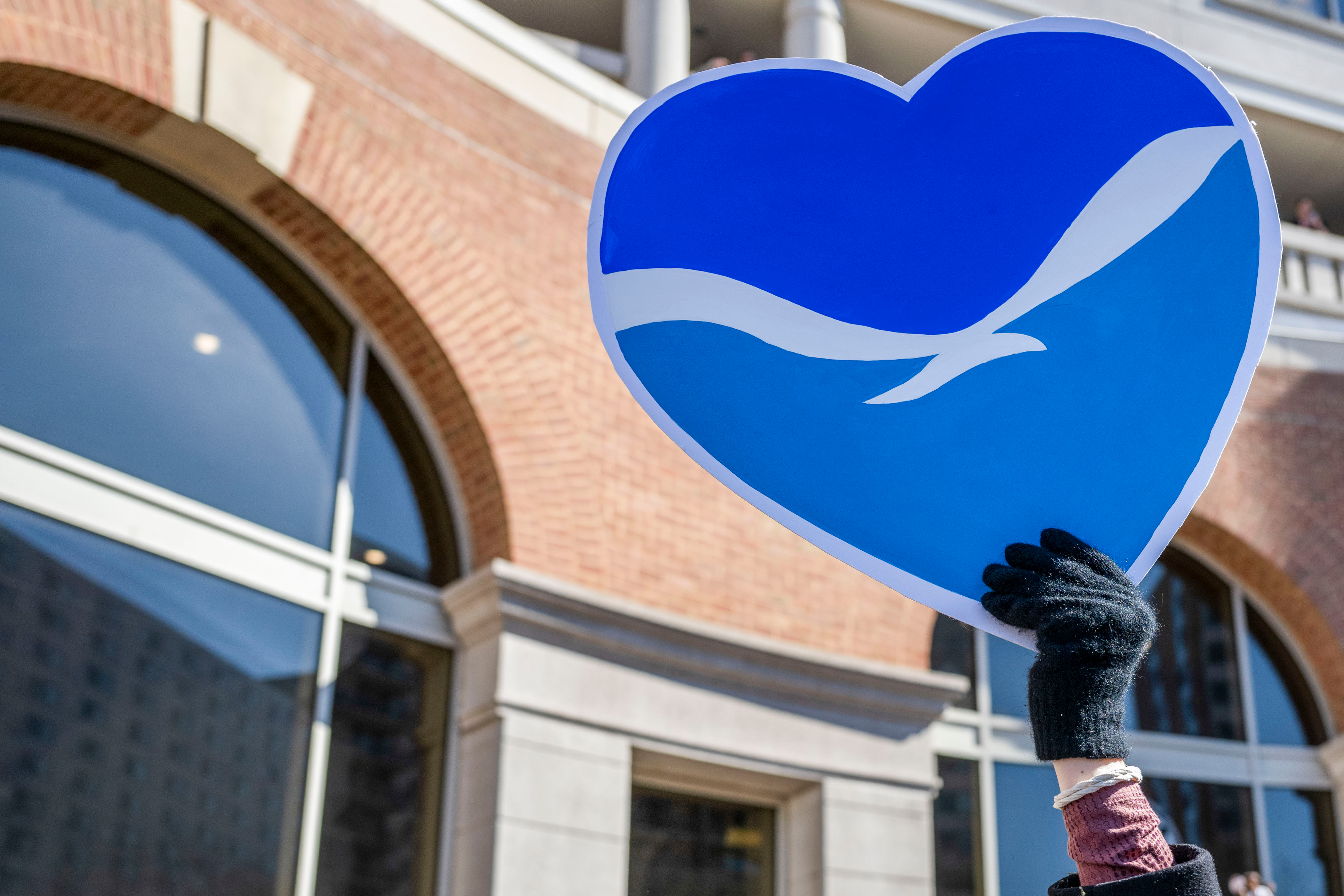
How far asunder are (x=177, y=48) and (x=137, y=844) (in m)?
3.69

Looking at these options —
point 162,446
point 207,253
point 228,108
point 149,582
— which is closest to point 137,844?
point 149,582

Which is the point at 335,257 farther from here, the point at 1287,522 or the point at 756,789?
the point at 1287,522

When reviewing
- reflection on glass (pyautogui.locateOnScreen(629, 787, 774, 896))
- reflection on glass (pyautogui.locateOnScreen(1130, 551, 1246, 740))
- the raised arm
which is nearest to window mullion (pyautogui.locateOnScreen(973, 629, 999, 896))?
reflection on glass (pyautogui.locateOnScreen(1130, 551, 1246, 740))

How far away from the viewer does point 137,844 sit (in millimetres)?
6219

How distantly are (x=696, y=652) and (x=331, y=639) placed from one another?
199 cm

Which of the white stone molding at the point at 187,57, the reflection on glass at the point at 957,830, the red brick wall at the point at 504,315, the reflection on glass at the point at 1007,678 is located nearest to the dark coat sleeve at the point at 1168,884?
the red brick wall at the point at 504,315

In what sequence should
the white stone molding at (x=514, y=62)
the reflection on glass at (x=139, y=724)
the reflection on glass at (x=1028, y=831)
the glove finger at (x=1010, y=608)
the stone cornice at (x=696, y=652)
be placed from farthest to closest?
1. the reflection on glass at (x=1028, y=831)
2. the white stone molding at (x=514, y=62)
3. the stone cornice at (x=696, y=652)
4. the reflection on glass at (x=139, y=724)
5. the glove finger at (x=1010, y=608)

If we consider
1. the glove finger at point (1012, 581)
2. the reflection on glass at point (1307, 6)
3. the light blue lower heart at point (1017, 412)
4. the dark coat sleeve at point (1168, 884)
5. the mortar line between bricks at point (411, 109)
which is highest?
the reflection on glass at point (1307, 6)

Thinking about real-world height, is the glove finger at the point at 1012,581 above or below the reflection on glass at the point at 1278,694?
below

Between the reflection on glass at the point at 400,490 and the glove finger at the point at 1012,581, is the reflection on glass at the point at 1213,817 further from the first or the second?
the glove finger at the point at 1012,581

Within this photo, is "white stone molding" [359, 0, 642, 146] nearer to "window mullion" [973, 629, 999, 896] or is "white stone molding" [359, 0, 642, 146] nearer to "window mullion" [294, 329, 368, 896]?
"window mullion" [294, 329, 368, 896]

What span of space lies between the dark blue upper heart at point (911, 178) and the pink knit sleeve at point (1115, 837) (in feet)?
3.28

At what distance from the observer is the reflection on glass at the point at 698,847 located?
8.08 metres

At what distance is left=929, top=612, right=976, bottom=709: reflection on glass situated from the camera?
393 inches
